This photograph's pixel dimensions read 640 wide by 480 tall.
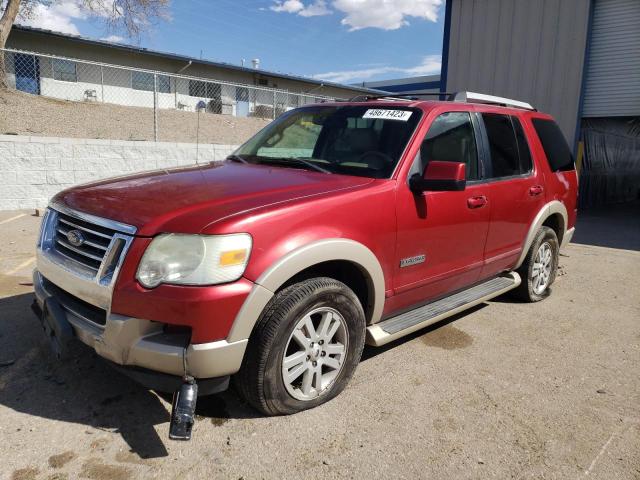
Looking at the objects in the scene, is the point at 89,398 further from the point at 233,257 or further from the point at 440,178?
the point at 440,178

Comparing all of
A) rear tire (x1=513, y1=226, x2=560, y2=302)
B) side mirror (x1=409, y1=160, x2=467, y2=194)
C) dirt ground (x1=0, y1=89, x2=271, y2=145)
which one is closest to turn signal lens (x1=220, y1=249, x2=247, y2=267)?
side mirror (x1=409, y1=160, x2=467, y2=194)

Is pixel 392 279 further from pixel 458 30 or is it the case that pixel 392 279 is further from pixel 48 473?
pixel 458 30

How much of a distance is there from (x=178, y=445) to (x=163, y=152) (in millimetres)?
8907

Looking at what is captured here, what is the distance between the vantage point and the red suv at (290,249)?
2.40m

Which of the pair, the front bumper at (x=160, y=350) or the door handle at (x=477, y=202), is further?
the door handle at (x=477, y=202)

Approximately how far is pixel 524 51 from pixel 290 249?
13655mm

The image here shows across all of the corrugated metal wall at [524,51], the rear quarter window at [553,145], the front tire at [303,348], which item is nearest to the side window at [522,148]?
the rear quarter window at [553,145]

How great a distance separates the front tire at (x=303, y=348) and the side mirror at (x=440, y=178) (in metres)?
0.87

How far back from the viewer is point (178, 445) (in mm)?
2586

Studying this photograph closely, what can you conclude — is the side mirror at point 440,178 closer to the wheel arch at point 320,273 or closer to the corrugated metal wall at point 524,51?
the wheel arch at point 320,273

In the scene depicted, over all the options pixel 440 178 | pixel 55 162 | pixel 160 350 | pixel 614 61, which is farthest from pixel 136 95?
pixel 160 350

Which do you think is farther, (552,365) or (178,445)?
(552,365)

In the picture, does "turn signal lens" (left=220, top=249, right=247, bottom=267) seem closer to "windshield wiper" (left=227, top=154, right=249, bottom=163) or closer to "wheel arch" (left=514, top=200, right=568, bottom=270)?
"windshield wiper" (left=227, top=154, right=249, bottom=163)

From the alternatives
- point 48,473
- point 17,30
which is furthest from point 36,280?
point 17,30
